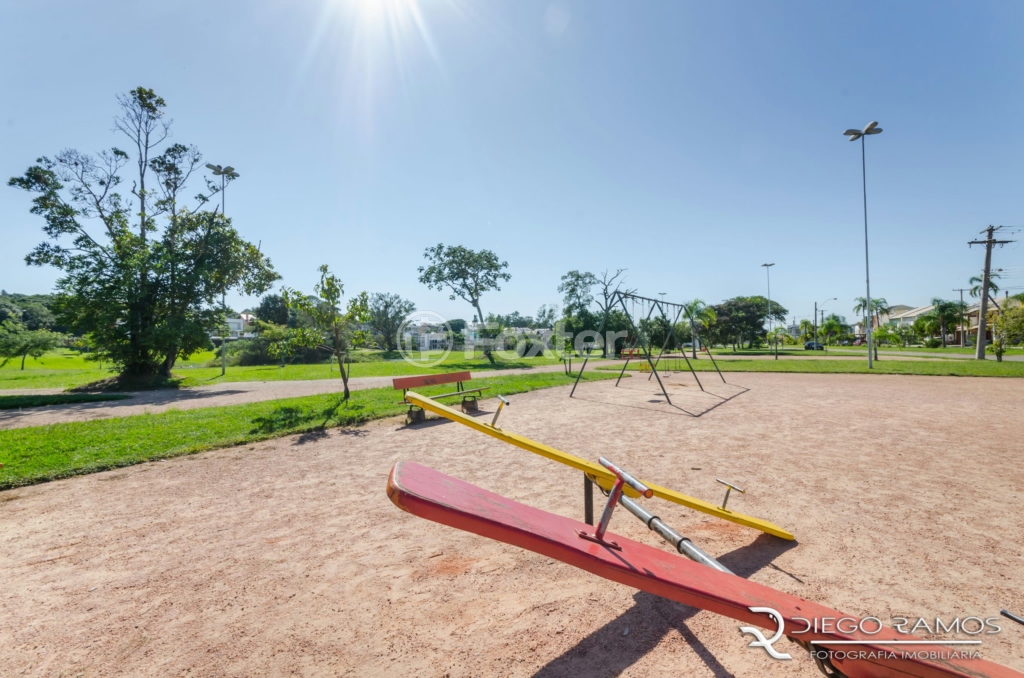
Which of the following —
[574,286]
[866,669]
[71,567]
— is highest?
[574,286]

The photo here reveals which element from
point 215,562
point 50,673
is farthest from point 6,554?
point 50,673

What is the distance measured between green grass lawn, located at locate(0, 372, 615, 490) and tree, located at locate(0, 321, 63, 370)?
19533 mm

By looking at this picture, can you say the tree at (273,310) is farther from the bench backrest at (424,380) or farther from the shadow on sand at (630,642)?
the shadow on sand at (630,642)

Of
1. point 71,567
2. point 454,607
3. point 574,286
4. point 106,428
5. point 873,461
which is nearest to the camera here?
point 454,607

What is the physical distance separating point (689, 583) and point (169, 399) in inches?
638

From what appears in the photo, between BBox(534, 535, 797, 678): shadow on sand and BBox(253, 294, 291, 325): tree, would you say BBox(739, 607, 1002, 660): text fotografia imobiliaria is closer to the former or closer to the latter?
BBox(534, 535, 797, 678): shadow on sand

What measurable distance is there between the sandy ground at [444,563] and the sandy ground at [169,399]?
5975 mm

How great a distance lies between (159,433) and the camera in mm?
7703

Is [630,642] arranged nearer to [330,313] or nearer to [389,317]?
[330,313]

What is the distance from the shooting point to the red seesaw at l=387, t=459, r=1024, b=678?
165 centimetres

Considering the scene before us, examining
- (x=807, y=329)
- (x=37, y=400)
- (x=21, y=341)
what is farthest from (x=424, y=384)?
(x=807, y=329)

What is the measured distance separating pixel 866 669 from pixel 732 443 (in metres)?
5.80

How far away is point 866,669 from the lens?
1.66m

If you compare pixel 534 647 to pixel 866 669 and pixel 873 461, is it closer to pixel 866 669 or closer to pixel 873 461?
pixel 866 669
